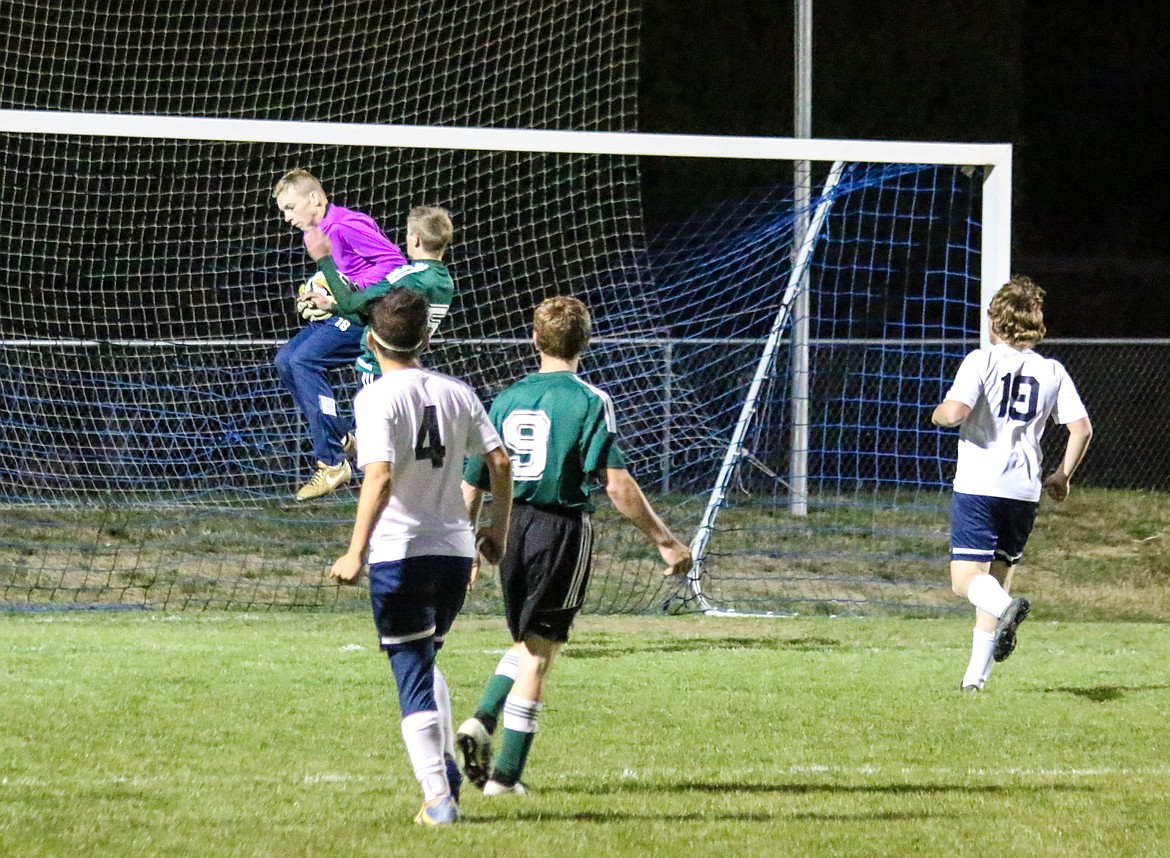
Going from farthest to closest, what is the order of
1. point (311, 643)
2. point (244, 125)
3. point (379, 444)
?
point (311, 643)
point (244, 125)
point (379, 444)

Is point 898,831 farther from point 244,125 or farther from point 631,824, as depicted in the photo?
point 244,125

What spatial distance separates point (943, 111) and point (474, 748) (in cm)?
2291

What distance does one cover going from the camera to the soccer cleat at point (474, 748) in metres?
5.18

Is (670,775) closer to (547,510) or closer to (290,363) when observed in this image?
(547,510)

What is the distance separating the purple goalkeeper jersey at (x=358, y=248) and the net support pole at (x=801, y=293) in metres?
2.58

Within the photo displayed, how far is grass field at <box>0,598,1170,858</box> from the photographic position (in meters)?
4.89

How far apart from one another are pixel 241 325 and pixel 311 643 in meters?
9.55

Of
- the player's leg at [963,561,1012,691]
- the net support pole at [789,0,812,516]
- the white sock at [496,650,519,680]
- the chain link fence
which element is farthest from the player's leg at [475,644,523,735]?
the chain link fence

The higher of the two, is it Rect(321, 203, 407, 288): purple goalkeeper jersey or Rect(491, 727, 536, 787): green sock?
Rect(321, 203, 407, 288): purple goalkeeper jersey

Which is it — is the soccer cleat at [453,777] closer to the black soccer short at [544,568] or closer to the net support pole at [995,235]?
the black soccer short at [544,568]

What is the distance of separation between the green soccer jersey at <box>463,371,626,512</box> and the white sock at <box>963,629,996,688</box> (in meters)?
2.86

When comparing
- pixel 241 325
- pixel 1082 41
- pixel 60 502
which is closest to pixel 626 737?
pixel 60 502

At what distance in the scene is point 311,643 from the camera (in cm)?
902

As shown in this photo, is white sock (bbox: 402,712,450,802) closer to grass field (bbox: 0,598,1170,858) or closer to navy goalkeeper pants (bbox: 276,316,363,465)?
grass field (bbox: 0,598,1170,858)
